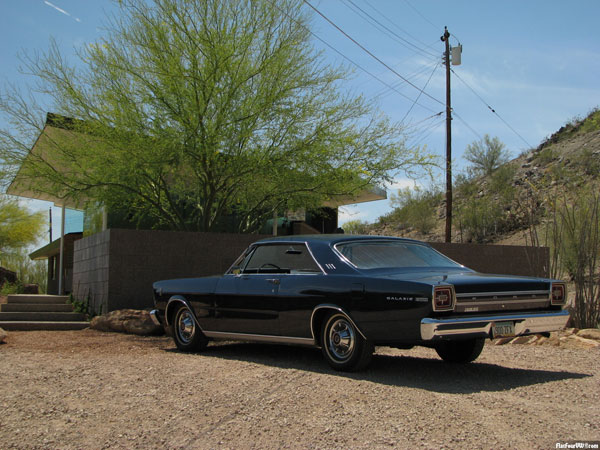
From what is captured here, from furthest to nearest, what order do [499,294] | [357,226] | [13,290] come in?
[357,226], [13,290], [499,294]

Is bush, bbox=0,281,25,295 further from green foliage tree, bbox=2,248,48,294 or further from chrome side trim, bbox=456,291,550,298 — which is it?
chrome side trim, bbox=456,291,550,298

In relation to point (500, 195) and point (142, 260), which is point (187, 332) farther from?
point (500, 195)

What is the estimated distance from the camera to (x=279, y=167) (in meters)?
13.2

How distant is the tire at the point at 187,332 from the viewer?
871 cm

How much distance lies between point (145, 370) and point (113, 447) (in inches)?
111

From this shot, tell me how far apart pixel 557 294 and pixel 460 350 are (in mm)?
1295

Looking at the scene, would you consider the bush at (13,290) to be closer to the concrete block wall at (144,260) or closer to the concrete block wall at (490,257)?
the concrete block wall at (144,260)

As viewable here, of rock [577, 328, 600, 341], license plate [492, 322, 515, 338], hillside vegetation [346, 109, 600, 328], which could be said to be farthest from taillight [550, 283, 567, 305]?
hillside vegetation [346, 109, 600, 328]

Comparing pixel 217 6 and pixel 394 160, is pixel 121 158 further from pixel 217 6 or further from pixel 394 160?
pixel 394 160

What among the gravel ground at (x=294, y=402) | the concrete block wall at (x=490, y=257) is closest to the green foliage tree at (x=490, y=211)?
the concrete block wall at (x=490, y=257)

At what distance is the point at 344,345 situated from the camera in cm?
669

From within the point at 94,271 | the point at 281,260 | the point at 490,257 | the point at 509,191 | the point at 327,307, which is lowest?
the point at 327,307

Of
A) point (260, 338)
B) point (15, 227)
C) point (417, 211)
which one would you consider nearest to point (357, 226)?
point (417, 211)

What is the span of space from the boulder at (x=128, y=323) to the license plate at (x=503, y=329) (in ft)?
21.5
